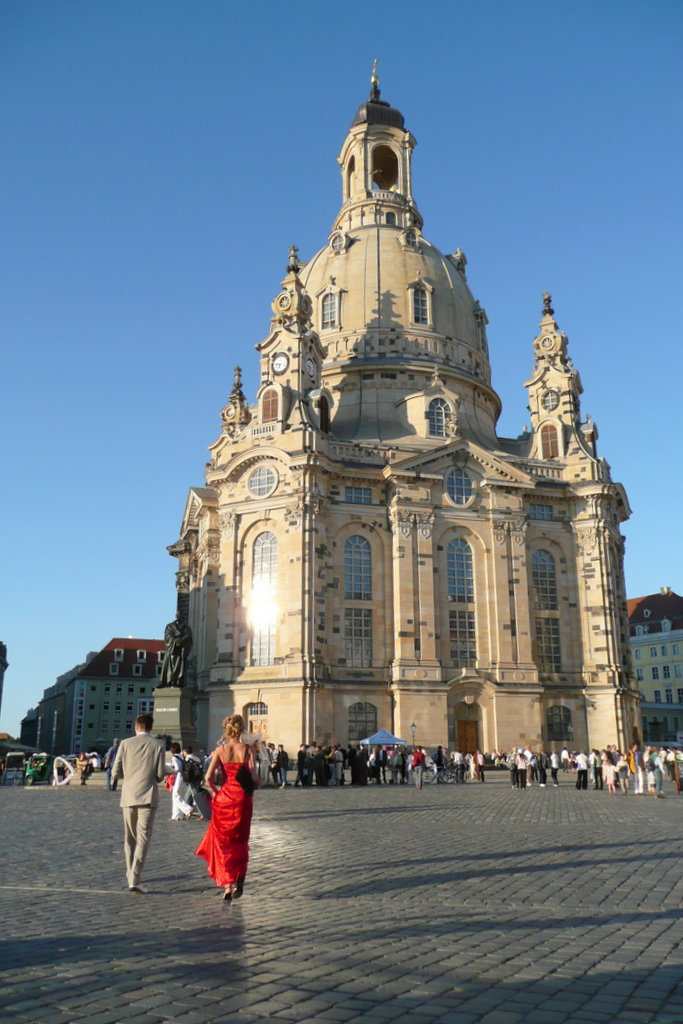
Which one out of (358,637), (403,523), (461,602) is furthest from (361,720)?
(403,523)

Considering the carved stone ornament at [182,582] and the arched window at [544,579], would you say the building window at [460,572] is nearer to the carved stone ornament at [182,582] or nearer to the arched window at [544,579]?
the arched window at [544,579]

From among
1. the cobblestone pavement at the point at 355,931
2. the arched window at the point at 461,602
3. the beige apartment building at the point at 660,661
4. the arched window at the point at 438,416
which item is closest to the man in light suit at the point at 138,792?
the cobblestone pavement at the point at 355,931

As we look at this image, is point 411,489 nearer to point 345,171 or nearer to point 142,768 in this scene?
point 345,171

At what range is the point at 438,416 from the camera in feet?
192

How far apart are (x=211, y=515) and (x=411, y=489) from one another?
40.9 feet

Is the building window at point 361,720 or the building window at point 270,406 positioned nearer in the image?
the building window at point 361,720

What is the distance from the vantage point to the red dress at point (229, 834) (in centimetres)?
982

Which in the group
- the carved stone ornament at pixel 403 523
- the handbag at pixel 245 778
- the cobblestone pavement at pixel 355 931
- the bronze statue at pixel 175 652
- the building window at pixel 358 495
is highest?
the building window at pixel 358 495

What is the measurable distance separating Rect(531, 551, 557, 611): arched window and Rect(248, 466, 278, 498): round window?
55.2ft

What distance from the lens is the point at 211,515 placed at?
5581 cm

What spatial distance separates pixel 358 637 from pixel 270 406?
49.3 feet

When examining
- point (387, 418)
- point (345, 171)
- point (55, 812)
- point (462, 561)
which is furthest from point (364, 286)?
point (55, 812)

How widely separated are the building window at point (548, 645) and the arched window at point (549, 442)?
37.8 feet

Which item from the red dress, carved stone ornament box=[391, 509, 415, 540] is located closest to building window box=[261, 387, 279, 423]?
carved stone ornament box=[391, 509, 415, 540]
